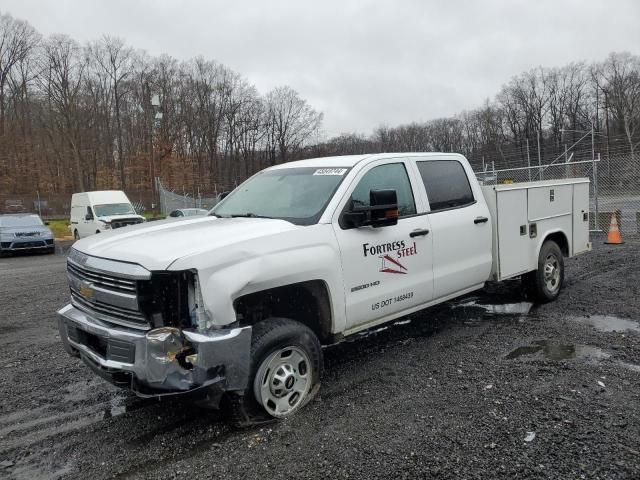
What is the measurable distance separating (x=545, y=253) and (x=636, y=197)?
14.8 m

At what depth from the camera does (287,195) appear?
4500 mm

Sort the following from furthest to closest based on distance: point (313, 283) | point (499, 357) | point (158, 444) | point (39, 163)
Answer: point (39, 163), point (499, 357), point (313, 283), point (158, 444)

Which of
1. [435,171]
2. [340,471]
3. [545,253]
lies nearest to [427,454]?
[340,471]

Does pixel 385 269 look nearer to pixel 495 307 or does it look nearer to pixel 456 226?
pixel 456 226

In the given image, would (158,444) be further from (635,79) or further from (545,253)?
(635,79)

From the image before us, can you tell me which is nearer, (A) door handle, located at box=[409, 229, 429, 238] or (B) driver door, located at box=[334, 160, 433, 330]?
(B) driver door, located at box=[334, 160, 433, 330]

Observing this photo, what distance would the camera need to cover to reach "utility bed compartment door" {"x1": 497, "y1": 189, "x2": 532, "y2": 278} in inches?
223

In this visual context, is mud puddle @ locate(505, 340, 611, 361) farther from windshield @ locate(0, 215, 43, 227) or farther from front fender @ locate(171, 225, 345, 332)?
windshield @ locate(0, 215, 43, 227)

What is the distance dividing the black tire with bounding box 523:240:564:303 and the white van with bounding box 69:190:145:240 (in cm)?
1585

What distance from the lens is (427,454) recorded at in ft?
10.2

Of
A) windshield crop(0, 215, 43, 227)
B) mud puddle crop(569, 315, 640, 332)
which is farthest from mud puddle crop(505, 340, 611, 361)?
windshield crop(0, 215, 43, 227)

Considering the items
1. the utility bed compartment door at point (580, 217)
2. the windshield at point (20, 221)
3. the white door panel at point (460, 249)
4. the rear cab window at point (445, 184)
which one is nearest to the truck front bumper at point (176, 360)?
the white door panel at point (460, 249)

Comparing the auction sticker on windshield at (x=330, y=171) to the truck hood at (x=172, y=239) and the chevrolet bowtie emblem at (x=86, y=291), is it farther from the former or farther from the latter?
the chevrolet bowtie emblem at (x=86, y=291)

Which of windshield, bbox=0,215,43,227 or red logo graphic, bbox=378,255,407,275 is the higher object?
windshield, bbox=0,215,43,227
